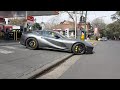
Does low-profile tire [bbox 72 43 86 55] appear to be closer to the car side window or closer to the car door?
the car door

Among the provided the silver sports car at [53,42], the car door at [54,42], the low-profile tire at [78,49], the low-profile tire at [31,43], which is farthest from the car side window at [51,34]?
the low-profile tire at [78,49]

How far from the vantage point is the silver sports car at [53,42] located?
17.4 metres

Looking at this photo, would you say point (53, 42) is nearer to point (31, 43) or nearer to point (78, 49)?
point (31, 43)

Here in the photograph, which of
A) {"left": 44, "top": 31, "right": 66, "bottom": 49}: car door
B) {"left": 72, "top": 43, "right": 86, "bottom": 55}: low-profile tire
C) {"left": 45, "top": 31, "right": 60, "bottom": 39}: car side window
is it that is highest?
{"left": 45, "top": 31, "right": 60, "bottom": 39}: car side window

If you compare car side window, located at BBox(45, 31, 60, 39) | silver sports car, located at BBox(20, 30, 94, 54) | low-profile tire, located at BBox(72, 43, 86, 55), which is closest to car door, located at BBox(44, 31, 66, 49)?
silver sports car, located at BBox(20, 30, 94, 54)

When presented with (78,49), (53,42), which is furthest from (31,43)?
(78,49)

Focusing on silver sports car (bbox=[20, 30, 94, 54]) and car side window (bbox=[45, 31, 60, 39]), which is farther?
car side window (bbox=[45, 31, 60, 39])

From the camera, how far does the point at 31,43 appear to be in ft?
57.7

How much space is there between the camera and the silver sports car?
1744 cm

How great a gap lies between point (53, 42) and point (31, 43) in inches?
54.0

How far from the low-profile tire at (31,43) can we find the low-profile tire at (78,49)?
7.71 ft

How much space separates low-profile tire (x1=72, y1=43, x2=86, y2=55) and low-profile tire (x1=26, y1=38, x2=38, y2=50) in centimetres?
235

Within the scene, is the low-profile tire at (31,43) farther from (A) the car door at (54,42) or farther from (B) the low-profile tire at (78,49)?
(B) the low-profile tire at (78,49)
